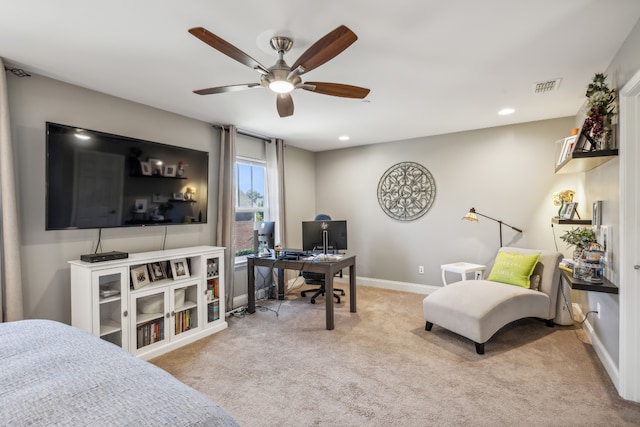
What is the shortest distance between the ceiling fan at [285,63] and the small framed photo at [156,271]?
1.73 m

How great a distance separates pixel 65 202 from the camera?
8.20ft

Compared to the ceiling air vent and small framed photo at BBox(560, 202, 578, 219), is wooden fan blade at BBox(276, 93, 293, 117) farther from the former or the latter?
small framed photo at BBox(560, 202, 578, 219)

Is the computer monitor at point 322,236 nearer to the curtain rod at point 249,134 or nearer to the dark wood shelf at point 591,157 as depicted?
the curtain rod at point 249,134

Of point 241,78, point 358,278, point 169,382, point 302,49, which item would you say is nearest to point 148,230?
point 241,78

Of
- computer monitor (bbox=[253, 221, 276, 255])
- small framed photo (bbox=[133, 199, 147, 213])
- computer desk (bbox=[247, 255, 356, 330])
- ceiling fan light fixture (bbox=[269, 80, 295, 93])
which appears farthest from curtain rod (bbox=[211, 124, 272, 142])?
ceiling fan light fixture (bbox=[269, 80, 295, 93])

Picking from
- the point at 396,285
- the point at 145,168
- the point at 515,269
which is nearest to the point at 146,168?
the point at 145,168

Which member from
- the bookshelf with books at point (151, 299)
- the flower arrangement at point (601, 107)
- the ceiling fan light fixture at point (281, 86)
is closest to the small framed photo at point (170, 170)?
the bookshelf with books at point (151, 299)

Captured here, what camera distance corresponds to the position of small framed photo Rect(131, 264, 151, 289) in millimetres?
2719

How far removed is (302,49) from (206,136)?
84.2 inches

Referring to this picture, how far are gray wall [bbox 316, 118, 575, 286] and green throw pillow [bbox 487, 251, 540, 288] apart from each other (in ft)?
2.28

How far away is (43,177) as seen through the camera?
257 cm

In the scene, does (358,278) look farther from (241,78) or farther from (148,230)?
(241,78)

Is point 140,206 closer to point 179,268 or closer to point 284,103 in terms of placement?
point 179,268

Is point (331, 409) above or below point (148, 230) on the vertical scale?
below
